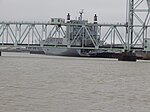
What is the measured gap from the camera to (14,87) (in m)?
36.8

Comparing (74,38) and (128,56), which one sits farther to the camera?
(74,38)

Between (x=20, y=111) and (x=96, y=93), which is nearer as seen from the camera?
(x=20, y=111)

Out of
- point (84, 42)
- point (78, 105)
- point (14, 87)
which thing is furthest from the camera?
point (84, 42)

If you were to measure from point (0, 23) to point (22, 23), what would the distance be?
7422mm

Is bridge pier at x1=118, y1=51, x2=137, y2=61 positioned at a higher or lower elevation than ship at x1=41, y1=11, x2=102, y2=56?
lower

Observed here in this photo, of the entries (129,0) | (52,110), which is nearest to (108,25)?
(129,0)

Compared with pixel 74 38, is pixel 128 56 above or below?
below

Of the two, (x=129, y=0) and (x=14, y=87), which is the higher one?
(x=129, y=0)

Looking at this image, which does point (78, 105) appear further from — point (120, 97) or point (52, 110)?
point (120, 97)

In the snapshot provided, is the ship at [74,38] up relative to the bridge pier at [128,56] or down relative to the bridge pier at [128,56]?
up

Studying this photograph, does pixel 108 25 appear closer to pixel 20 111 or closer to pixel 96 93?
pixel 96 93

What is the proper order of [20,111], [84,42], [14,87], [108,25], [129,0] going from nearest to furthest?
1. [20,111]
2. [14,87]
3. [129,0]
4. [108,25]
5. [84,42]

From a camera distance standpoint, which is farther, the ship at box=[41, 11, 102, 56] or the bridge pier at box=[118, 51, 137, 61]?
the ship at box=[41, 11, 102, 56]

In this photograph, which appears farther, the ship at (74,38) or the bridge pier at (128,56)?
the ship at (74,38)
